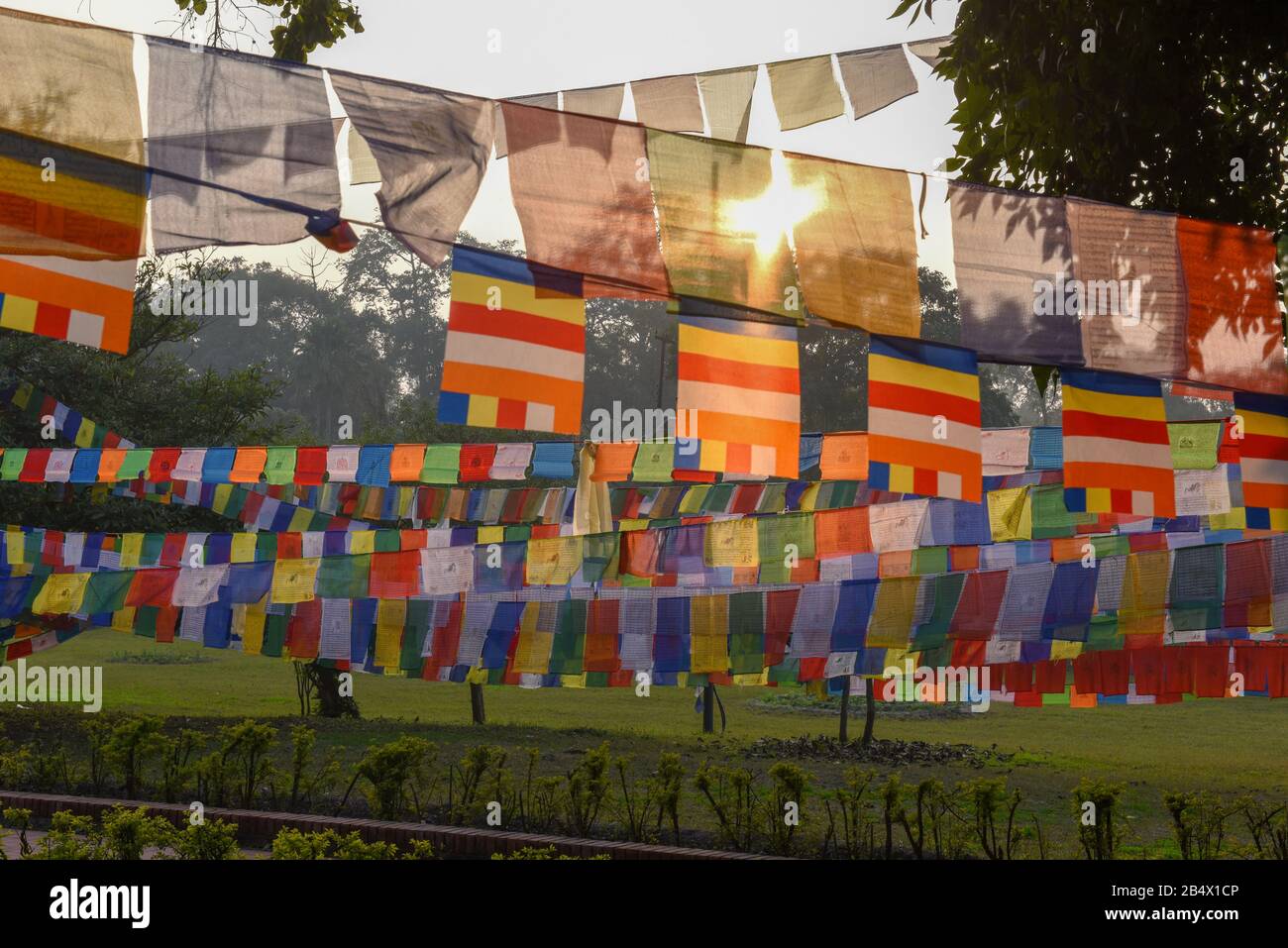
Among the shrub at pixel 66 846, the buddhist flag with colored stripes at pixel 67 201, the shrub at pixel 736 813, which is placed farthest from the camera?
the shrub at pixel 736 813

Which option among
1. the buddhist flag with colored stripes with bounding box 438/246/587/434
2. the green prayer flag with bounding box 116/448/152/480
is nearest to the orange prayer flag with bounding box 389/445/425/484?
the green prayer flag with bounding box 116/448/152/480

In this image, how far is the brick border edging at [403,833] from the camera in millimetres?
9016

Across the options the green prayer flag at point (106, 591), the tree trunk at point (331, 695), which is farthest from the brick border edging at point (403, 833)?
the tree trunk at point (331, 695)

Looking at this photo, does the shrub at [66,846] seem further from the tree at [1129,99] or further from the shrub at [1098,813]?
the tree at [1129,99]

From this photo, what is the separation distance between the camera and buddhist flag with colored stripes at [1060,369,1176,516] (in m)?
8.16

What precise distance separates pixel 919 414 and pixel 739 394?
1.08 meters

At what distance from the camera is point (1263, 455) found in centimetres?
859

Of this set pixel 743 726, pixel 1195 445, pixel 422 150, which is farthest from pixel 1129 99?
pixel 743 726

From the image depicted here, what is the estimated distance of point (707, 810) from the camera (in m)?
10.9

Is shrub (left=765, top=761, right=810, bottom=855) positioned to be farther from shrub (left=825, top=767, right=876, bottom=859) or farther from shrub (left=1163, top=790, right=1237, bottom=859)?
shrub (left=1163, top=790, right=1237, bottom=859)

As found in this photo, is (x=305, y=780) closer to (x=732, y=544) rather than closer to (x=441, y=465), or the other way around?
(x=441, y=465)

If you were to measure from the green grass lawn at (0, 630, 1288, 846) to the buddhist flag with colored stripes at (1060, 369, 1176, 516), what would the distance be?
3684mm

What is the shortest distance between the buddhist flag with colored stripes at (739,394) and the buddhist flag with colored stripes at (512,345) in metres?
0.66
